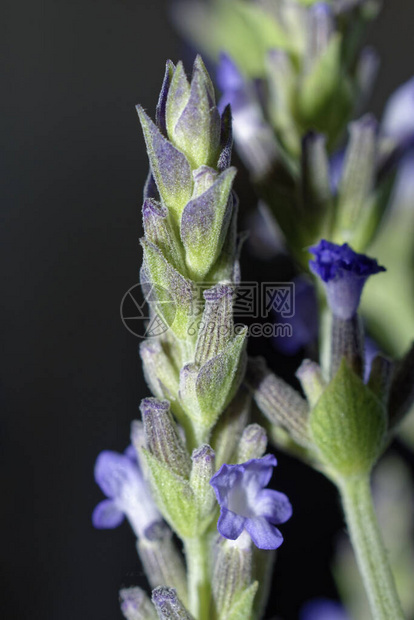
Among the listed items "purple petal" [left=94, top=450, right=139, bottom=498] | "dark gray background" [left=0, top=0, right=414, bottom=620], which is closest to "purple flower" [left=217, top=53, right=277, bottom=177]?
"purple petal" [left=94, top=450, right=139, bottom=498]

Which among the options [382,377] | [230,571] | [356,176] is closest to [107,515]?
[230,571]

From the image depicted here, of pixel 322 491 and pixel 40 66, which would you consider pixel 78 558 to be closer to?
pixel 322 491

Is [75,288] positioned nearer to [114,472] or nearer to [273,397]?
[114,472]

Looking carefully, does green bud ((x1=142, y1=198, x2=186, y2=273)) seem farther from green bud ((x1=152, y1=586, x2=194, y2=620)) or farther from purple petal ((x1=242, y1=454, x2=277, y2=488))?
green bud ((x1=152, y1=586, x2=194, y2=620))

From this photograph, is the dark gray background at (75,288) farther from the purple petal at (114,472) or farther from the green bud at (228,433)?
the green bud at (228,433)

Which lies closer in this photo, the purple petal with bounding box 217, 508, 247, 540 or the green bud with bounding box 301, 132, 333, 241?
the purple petal with bounding box 217, 508, 247, 540

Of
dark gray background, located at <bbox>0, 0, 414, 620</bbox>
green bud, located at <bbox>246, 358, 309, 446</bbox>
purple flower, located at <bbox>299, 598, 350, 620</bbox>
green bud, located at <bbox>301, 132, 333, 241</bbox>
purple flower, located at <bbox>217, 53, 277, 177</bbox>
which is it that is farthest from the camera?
dark gray background, located at <bbox>0, 0, 414, 620</bbox>

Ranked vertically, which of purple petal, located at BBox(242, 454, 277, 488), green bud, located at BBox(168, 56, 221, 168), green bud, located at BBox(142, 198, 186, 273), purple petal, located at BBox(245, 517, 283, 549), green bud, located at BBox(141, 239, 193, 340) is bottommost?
purple petal, located at BBox(245, 517, 283, 549)
